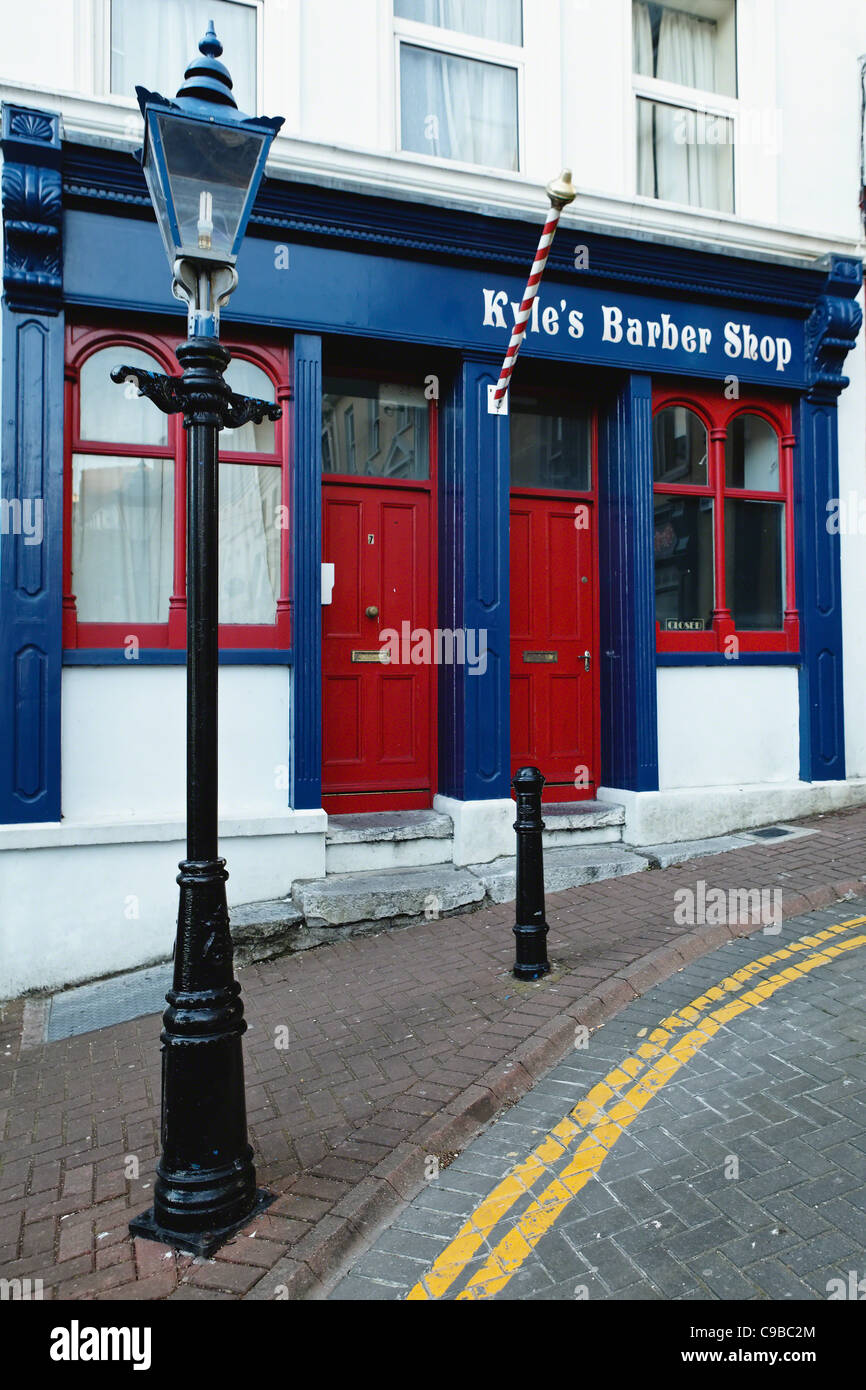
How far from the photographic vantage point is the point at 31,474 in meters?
6.01

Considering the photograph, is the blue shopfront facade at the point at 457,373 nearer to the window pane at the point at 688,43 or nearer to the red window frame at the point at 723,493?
the red window frame at the point at 723,493

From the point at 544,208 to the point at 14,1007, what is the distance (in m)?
6.82

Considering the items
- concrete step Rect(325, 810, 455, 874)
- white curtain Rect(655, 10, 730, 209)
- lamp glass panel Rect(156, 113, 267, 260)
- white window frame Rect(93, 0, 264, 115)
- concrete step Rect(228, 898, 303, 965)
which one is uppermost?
white curtain Rect(655, 10, 730, 209)

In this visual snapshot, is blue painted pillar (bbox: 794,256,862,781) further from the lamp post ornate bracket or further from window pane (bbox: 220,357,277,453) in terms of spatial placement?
the lamp post ornate bracket

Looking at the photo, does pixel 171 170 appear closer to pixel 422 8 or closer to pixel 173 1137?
pixel 173 1137

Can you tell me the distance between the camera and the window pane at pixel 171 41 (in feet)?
21.6

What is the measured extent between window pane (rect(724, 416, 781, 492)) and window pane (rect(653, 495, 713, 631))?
419mm

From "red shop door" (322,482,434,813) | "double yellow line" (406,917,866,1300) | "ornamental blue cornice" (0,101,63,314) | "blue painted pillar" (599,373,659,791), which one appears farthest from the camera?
"blue painted pillar" (599,373,659,791)

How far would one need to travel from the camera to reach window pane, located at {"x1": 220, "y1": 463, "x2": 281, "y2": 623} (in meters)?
6.67

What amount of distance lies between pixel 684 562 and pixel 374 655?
112 inches

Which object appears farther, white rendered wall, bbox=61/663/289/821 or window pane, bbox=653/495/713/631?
window pane, bbox=653/495/713/631

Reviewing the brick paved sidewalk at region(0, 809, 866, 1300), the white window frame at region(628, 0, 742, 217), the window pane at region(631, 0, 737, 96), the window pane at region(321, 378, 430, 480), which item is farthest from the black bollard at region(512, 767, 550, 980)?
the window pane at region(631, 0, 737, 96)

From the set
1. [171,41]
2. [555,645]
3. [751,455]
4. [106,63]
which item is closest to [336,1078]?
[555,645]
